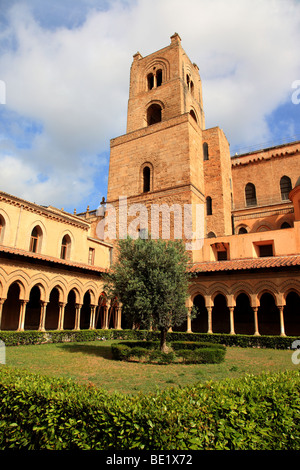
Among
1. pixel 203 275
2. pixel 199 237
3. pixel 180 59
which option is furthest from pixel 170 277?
pixel 180 59

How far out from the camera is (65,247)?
22.8m

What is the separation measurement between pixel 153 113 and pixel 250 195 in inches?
498

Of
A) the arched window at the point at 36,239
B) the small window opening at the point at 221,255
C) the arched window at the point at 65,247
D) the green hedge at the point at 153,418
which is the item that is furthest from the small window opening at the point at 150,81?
the green hedge at the point at 153,418

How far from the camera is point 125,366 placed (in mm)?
10352

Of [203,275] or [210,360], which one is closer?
[210,360]

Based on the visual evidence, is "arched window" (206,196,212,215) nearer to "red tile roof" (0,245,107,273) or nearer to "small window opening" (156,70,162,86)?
"red tile roof" (0,245,107,273)

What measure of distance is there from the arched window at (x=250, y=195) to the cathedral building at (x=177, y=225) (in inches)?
3.7

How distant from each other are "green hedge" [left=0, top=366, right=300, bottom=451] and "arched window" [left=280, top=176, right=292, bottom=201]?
25201 mm

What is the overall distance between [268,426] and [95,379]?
17.7 ft

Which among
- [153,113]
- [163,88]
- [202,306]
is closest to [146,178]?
[153,113]

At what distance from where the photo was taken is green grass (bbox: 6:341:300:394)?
7.75 metres

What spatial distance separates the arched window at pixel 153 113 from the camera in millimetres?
30203

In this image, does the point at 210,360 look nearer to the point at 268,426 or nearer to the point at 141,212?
the point at 268,426

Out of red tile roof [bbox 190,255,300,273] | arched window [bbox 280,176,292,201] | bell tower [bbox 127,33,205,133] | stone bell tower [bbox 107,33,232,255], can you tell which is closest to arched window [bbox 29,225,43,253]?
stone bell tower [bbox 107,33,232,255]
